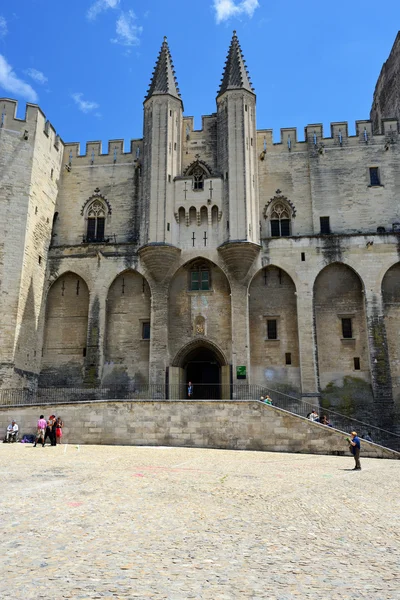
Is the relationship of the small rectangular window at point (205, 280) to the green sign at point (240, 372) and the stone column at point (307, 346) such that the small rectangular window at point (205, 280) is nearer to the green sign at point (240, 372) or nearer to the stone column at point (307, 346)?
the stone column at point (307, 346)

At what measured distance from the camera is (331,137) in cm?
2838

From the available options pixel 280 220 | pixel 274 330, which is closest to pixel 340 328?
pixel 274 330

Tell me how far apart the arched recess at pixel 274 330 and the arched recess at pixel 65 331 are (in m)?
8.52

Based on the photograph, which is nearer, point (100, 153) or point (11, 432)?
point (11, 432)

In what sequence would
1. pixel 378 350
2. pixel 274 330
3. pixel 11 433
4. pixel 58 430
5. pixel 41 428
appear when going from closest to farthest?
pixel 41 428
pixel 58 430
pixel 11 433
pixel 378 350
pixel 274 330

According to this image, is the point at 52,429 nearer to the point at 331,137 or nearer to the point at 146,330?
the point at 146,330

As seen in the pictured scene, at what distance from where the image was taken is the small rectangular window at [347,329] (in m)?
25.2

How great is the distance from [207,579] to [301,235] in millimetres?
22795

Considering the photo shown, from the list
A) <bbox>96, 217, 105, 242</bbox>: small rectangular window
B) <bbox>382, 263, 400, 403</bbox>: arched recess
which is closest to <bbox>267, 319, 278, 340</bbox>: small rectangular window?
<bbox>382, 263, 400, 403</bbox>: arched recess

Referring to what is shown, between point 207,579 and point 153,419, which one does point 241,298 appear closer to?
point 153,419

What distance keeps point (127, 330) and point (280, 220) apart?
998 cm

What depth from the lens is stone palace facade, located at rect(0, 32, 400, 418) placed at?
79.7ft

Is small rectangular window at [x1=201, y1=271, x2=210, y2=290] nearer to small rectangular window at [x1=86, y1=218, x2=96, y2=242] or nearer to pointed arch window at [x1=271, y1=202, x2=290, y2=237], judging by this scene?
pointed arch window at [x1=271, y1=202, x2=290, y2=237]

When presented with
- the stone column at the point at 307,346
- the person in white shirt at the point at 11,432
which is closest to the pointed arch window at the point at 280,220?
the stone column at the point at 307,346
